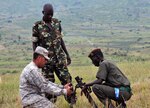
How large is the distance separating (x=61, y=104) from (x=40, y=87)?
210 cm

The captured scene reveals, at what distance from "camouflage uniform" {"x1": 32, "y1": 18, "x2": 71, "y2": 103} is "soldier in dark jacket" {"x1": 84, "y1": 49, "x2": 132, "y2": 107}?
85 cm

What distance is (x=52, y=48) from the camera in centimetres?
845

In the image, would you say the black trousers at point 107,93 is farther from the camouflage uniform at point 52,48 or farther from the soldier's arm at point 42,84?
the soldier's arm at point 42,84

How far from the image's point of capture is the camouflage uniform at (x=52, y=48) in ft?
27.7

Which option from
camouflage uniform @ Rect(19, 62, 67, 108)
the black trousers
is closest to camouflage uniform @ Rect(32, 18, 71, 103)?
the black trousers

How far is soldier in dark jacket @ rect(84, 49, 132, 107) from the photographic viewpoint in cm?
772

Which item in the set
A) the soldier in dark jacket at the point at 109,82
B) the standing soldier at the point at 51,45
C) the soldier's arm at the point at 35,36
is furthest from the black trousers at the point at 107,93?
the soldier's arm at the point at 35,36

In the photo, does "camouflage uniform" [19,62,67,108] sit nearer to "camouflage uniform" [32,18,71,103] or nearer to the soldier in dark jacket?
the soldier in dark jacket

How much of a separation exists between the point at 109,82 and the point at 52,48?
137cm

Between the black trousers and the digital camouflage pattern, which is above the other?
the digital camouflage pattern

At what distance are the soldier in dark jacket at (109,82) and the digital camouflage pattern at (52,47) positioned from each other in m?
0.85

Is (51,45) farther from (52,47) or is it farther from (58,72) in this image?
(58,72)

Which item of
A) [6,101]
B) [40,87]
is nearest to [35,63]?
[40,87]

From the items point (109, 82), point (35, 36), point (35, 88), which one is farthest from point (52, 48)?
point (35, 88)
